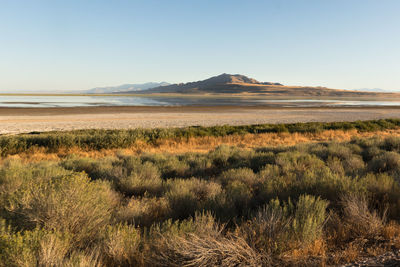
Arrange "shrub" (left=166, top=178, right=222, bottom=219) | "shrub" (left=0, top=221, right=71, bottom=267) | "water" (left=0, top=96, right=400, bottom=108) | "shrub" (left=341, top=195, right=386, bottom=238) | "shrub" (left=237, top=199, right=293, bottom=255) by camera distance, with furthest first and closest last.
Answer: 1. "water" (left=0, top=96, right=400, bottom=108)
2. "shrub" (left=166, top=178, right=222, bottom=219)
3. "shrub" (left=341, top=195, right=386, bottom=238)
4. "shrub" (left=237, top=199, right=293, bottom=255)
5. "shrub" (left=0, top=221, right=71, bottom=267)

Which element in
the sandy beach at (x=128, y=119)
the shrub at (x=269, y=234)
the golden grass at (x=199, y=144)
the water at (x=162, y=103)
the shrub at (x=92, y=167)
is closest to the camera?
the shrub at (x=269, y=234)

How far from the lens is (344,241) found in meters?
3.59

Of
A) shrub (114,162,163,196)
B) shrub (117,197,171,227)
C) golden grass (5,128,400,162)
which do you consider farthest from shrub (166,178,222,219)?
golden grass (5,128,400,162)

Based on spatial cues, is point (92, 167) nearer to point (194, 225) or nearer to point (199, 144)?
point (194, 225)

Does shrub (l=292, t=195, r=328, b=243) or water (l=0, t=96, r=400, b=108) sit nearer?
shrub (l=292, t=195, r=328, b=243)

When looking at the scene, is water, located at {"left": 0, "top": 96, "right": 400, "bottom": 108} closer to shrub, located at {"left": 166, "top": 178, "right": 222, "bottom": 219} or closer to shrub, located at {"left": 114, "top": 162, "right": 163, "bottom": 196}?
shrub, located at {"left": 114, "top": 162, "right": 163, "bottom": 196}

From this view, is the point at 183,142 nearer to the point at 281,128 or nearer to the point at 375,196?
the point at 281,128

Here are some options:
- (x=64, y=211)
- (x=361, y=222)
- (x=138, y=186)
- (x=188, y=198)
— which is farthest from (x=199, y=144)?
(x=64, y=211)

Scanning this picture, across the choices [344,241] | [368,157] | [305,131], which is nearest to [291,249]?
[344,241]

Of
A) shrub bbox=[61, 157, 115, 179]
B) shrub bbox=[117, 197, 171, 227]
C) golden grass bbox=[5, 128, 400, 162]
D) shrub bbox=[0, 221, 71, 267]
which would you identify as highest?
shrub bbox=[0, 221, 71, 267]

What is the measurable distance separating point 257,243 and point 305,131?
1994 centimetres

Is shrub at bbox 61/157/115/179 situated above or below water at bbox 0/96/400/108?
below

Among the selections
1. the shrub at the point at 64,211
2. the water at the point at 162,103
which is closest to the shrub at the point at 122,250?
the shrub at the point at 64,211

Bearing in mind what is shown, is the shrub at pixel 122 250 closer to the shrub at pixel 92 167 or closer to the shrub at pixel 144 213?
the shrub at pixel 144 213
